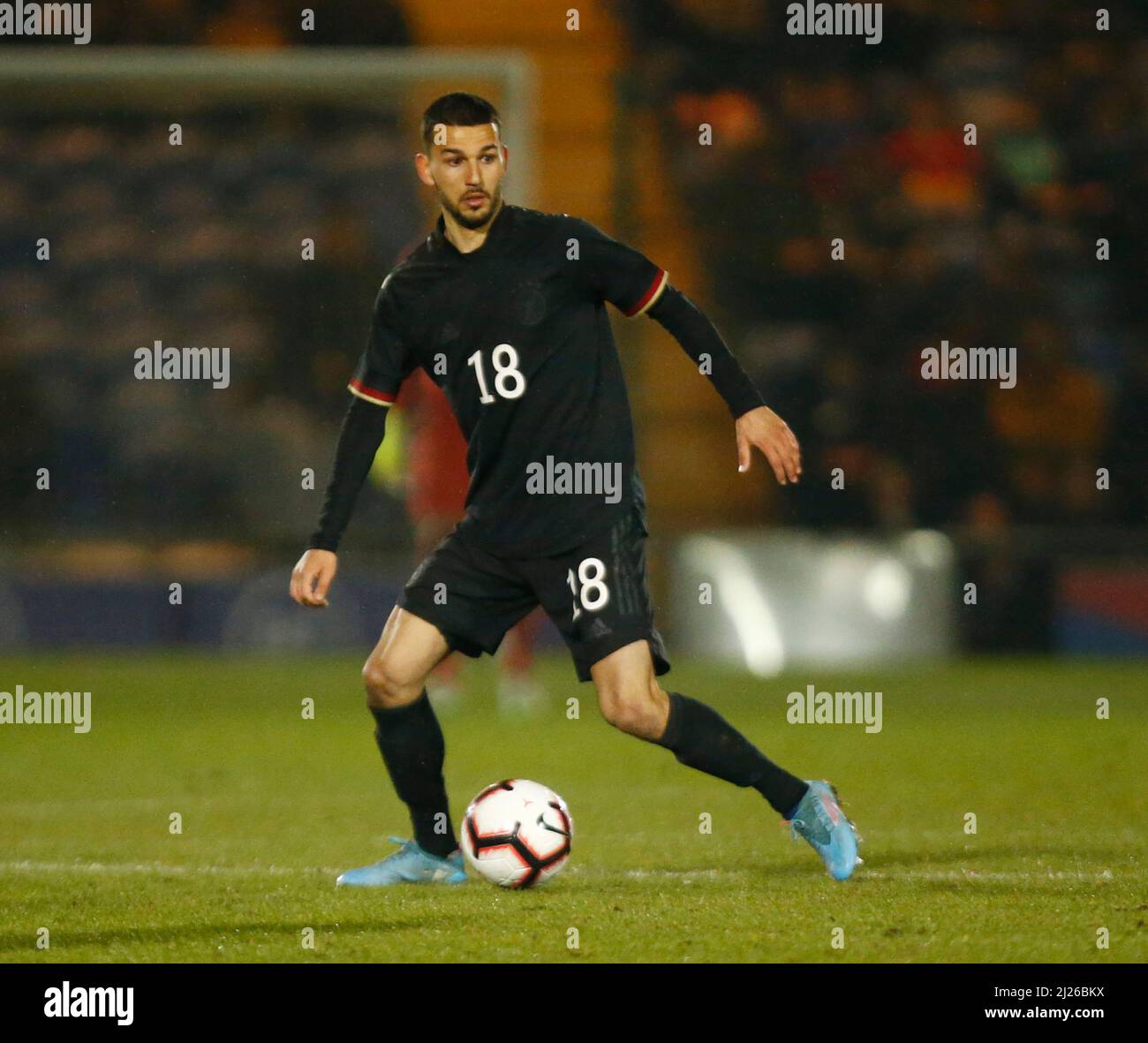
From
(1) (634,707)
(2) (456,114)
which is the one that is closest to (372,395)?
(2) (456,114)

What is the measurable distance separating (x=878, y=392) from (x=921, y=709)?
143 inches

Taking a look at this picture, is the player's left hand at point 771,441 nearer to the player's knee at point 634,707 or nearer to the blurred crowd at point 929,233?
the player's knee at point 634,707

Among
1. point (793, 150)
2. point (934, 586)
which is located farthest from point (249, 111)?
point (934, 586)

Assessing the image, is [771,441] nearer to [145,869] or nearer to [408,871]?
[408,871]

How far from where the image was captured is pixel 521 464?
4.88 metres

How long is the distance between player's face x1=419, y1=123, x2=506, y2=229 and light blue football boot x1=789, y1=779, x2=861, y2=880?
66.4 inches

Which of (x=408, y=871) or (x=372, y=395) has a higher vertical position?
(x=372, y=395)

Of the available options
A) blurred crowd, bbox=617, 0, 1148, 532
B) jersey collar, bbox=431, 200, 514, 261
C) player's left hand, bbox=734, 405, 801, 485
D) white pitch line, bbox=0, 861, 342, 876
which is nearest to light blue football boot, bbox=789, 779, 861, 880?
player's left hand, bbox=734, 405, 801, 485

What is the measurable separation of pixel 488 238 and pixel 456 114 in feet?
1.08

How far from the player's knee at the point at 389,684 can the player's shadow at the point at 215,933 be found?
2.17 feet

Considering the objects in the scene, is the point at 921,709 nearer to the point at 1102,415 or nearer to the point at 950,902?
the point at 1102,415

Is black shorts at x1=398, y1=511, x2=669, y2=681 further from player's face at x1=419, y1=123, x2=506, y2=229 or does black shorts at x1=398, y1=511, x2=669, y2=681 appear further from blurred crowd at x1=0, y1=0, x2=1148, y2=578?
blurred crowd at x1=0, y1=0, x2=1148, y2=578

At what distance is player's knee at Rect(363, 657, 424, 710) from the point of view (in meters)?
4.84
